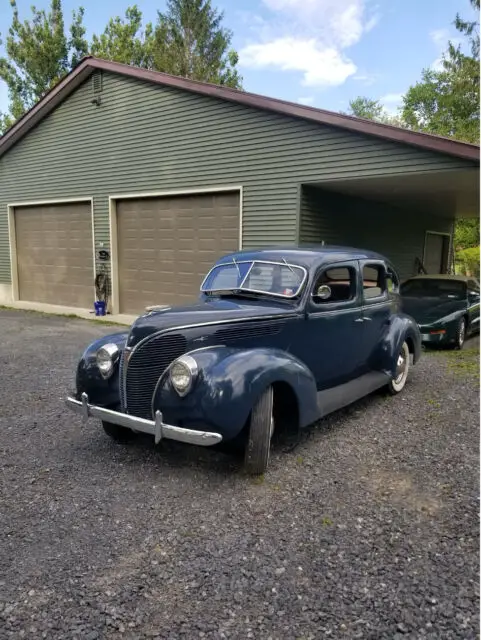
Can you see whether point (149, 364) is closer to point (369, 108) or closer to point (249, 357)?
point (249, 357)

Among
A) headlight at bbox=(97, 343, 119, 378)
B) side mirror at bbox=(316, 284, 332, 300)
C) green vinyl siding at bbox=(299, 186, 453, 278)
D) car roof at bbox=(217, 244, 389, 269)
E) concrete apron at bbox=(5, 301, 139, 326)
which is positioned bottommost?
concrete apron at bbox=(5, 301, 139, 326)

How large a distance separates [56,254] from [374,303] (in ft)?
34.8

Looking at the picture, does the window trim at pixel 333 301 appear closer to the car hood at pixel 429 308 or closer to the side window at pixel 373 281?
the side window at pixel 373 281

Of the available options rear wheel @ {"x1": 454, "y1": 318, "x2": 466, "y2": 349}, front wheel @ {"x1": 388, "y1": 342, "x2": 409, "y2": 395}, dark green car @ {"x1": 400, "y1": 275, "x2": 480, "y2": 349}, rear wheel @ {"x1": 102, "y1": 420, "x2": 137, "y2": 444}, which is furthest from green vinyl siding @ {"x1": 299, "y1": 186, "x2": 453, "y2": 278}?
rear wheel @ {"x1": 102, "y1": 420, "x2": 137, "y2": 444}

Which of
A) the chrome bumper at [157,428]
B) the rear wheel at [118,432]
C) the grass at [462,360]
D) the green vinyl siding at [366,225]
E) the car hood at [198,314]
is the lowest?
the grass at [462,360]

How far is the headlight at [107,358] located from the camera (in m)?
3.57

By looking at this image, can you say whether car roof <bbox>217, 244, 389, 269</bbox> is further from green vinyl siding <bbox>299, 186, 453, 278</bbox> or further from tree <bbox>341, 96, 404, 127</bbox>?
tree <bbox>341, 96, 404, 127</bbox>

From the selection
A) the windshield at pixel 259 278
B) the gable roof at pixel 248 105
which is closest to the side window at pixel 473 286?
the gable roof at pixel 248 105

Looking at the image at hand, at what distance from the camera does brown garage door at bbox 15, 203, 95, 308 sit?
12.3 meters

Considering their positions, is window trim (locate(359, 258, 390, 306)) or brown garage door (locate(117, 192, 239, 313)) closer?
window trim (locate(359, 258, 390, 306))

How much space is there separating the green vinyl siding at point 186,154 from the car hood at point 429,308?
7.99 feet

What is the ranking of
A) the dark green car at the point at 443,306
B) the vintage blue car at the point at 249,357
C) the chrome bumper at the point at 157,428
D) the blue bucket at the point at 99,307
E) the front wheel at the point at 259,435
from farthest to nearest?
the blue bucket at the point at 99,307
the dark green car at the point at 443,306
the front wheel at the point at 259,435
the vintage blue car at the point at 249,357
the chrome bumper at the point at 157,428

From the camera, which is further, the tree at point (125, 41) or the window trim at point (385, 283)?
the tree at point (125, 41)

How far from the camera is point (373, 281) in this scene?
16.9 ft
